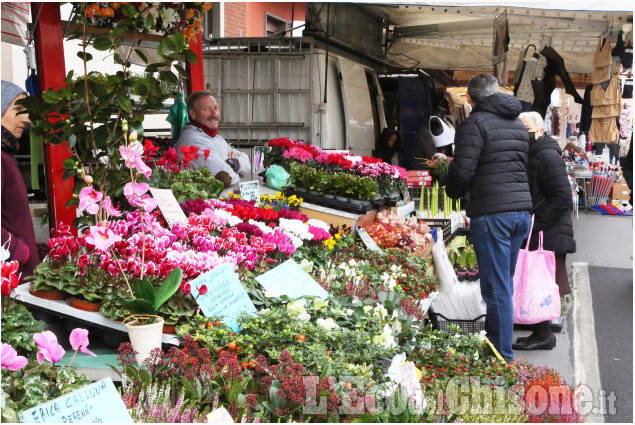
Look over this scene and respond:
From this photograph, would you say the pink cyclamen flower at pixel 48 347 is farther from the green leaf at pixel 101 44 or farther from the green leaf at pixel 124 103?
the green leaf at pixel 101 44

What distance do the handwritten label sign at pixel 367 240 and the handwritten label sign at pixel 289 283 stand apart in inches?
68.5

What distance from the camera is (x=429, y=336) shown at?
11.1 ft

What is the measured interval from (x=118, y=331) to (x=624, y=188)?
54.6ft

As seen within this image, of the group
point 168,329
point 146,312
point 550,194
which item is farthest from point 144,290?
point 550,194

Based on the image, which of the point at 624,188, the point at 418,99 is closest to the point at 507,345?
the point at 418,99

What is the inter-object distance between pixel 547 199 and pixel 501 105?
1.23m

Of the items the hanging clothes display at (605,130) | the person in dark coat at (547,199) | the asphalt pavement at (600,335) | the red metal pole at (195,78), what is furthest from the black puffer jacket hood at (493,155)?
the hanging clothes display at (605,130)

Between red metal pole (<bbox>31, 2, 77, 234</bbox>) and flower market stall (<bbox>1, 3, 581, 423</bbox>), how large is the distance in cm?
80

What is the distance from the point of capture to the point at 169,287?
2.50m

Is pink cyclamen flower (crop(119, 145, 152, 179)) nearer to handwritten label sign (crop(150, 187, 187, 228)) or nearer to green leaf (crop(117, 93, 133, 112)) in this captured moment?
green leaf (crop(117, 93, 133, 112))

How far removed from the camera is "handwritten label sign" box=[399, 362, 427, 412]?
247cm

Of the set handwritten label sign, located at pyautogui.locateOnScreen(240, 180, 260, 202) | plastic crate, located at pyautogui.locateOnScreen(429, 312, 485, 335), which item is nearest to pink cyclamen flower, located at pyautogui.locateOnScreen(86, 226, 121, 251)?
handwritten label sign, located at pyautogui.locateOnScreen(240, 180, 260, 202)

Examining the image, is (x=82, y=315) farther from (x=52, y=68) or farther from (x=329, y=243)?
(x=52, y=68)

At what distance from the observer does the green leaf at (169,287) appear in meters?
2.46
